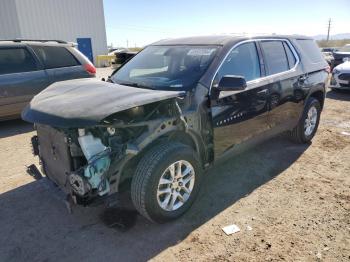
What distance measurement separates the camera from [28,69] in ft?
21.6

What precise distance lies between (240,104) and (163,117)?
1.09 m

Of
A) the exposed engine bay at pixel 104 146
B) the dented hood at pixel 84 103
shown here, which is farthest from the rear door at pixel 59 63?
the exposed engine bay at pixel 104 146

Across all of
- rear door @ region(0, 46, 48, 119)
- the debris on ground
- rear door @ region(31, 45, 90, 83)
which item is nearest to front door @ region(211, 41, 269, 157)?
the debris on ground

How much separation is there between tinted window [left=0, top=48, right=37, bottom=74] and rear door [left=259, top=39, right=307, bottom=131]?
15.9ft

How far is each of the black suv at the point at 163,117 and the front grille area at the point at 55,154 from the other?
0.04 feet

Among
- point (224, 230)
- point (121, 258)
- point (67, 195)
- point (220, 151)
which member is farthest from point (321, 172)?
point (67, 195)

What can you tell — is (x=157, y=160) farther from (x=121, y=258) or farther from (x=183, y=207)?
(x=121, y=258)

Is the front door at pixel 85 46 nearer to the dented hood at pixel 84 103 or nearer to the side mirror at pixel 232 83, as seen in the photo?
the dented hood at pixel 84 103

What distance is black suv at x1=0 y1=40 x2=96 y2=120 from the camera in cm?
633

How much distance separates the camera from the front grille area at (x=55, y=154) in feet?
9.50

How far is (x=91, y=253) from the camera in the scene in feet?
9.23

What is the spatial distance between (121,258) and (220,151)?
1.60 m

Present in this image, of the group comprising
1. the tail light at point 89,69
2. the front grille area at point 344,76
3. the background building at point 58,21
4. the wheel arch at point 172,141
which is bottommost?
the front grille area at point 344,76

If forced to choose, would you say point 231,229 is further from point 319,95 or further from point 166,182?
point 319,95
